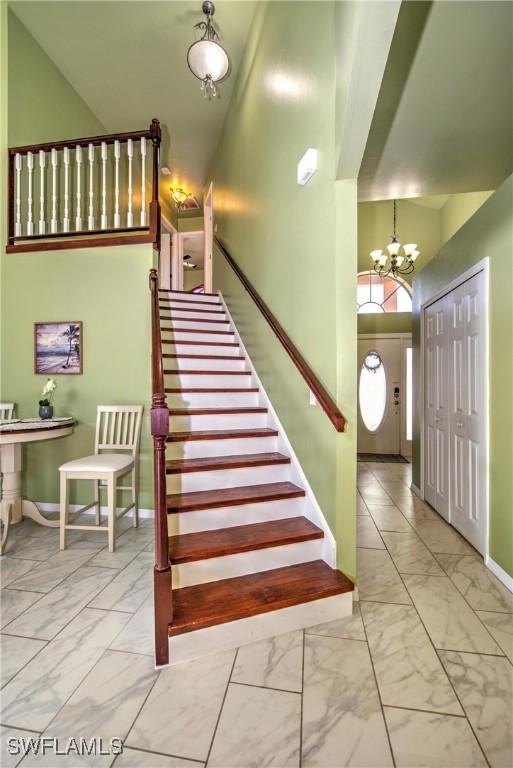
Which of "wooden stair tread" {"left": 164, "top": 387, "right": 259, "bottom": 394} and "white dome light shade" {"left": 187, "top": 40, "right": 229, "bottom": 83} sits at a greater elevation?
"white dome light shade" {"left": 187, "top": 40, "right": 229, "bottom": 83}

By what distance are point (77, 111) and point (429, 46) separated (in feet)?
15.9

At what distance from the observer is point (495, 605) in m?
1.99

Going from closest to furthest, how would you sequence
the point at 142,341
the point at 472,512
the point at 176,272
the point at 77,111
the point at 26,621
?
the point at 26,621, the point at 472,512, the point at 142,341, the point at 77,111, the point at 176,272

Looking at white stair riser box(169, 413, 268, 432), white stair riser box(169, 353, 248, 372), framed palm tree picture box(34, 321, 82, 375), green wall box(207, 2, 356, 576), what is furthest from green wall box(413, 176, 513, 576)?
framed palm tree picture box(34, 321, 82, 375)

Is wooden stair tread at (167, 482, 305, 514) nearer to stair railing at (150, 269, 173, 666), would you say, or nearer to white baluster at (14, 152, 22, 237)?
stair railing at (150, 269, 173, 666)

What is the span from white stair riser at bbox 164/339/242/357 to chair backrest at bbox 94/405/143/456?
0.86 m

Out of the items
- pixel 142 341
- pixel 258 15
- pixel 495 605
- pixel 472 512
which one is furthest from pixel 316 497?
pixel 258 15

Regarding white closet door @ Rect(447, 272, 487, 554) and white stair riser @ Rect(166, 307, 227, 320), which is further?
white stair riser @ Rect(166, 307, 227, 320)

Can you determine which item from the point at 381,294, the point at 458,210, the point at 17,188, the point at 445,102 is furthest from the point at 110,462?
the point at 458,210

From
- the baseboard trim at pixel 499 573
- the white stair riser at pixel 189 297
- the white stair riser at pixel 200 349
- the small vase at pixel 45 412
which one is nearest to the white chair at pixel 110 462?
the small vase at pixel 45 412

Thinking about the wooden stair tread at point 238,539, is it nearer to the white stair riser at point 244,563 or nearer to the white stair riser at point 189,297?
the white stair riser at point 244,563

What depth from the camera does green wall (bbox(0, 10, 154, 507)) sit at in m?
3.28

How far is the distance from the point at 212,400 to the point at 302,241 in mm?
1583

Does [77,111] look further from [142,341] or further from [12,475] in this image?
[12,475]
